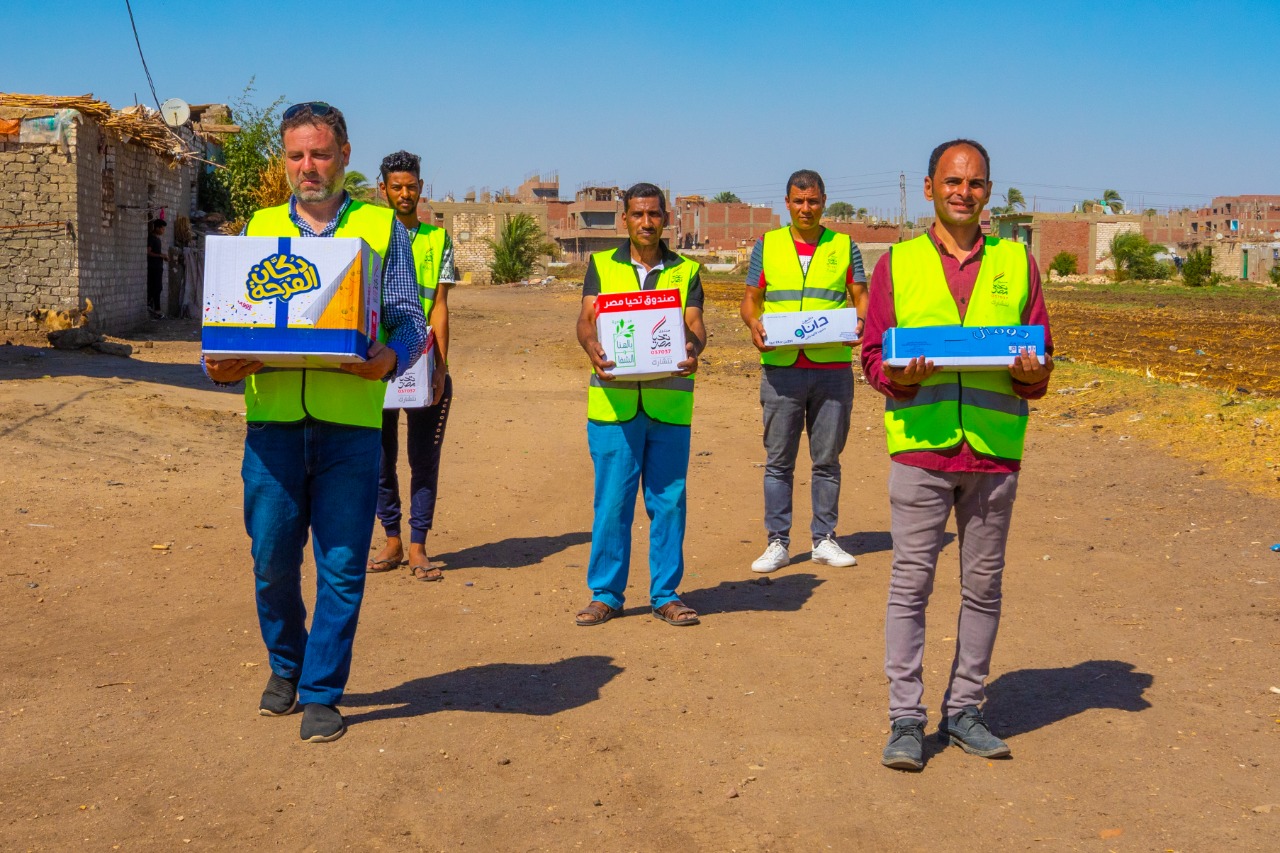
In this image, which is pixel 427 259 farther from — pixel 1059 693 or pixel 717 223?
pixel 717 223

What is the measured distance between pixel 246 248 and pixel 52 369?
12.5 metres

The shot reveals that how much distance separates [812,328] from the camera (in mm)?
7434

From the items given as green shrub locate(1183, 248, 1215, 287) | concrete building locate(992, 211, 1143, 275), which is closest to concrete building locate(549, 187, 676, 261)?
concrete building locate(992, 211, 1143, 275)

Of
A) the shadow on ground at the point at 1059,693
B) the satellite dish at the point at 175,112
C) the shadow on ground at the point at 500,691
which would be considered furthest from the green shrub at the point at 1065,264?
the shadow on ground at the point at 500,691

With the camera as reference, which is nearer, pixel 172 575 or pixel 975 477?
pixel 975 477

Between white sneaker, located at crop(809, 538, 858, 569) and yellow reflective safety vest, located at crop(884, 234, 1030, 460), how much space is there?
3370mm

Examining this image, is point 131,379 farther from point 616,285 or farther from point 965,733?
point 965,733

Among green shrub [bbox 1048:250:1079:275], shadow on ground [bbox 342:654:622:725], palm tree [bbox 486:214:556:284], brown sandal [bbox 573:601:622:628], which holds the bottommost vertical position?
shadow on ground [bbox 342:654:622:725]

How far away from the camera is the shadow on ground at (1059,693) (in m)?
4.82

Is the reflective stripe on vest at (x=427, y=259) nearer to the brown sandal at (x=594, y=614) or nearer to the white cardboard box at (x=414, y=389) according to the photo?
the white cardboard box at (x=414, y=389)

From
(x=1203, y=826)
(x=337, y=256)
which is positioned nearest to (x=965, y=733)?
(x=1203, y=826)

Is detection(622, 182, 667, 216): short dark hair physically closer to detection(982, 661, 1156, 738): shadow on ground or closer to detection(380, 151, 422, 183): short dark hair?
detection(380, 151, 422, 183): short dark hair

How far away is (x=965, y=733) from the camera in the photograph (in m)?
4.45

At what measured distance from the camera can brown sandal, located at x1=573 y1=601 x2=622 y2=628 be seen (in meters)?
6.29
